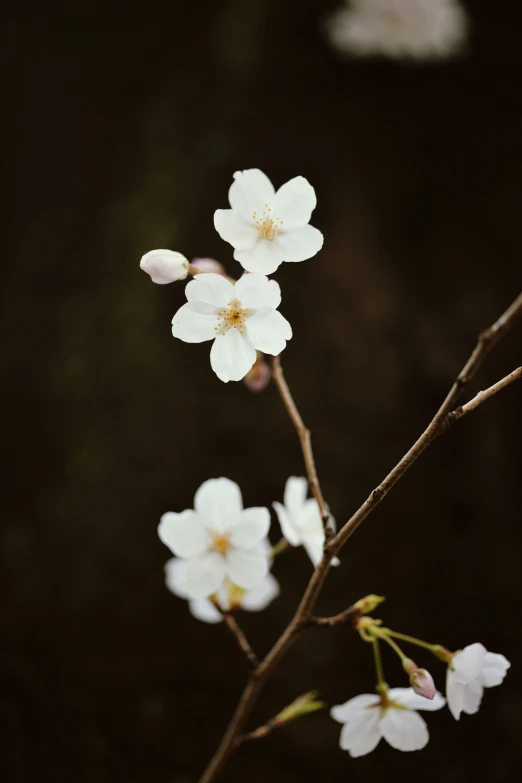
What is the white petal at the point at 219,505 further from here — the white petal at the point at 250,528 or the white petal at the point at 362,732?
the white petal at the point at 362,732

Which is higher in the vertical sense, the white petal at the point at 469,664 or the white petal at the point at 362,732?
the white petal at the point at 469,664

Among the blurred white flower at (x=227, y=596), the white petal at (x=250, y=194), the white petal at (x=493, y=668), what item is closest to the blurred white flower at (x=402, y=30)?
the white petal at (x=250, y=194)

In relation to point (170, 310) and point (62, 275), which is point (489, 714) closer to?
point (170, 310)

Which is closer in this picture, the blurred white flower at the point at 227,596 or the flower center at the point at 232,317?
the flower center at the point at 232,317

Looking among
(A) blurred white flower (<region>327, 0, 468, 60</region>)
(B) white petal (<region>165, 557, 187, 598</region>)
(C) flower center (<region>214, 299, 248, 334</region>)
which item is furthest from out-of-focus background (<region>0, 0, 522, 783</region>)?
(C) flower center (<region>214, 299, 248, 334</region>)

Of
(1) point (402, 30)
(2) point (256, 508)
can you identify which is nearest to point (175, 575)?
(2) point (256, 508)

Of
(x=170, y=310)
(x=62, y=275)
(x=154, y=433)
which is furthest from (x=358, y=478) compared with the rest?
(x=62, y=275)

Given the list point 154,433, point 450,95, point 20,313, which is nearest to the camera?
point 154,433

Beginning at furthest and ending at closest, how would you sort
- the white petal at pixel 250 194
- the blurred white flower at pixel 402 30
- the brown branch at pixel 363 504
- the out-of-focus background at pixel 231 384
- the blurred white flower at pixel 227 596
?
1. the blurred white flower at pixel 402 30
2. the out-of-focus background at pixel 231 384
3. the blurred white flower at pixel 227 596
4. the white petal at pixel 250 194
5. the brown branch at pixel 363 504
